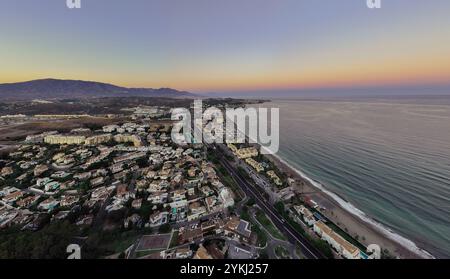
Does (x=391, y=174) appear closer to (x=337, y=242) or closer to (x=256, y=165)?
(x=337, y=242)

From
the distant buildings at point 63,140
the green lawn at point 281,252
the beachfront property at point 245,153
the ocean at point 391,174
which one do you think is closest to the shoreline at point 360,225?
the ocean at point 391,174

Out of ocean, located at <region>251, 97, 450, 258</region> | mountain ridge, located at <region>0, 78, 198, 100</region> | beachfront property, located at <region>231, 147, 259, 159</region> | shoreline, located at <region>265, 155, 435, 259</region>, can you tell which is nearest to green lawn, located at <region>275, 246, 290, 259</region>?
shoreline, located at <region>265, 155, 435, 259</region>

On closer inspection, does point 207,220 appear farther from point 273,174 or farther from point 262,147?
point 262,147

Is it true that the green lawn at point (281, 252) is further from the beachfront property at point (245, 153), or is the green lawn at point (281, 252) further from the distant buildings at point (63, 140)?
the distant buildings at point (63, 140)

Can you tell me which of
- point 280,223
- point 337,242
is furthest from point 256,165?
point 337,242

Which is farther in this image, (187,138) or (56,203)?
(187,138)
